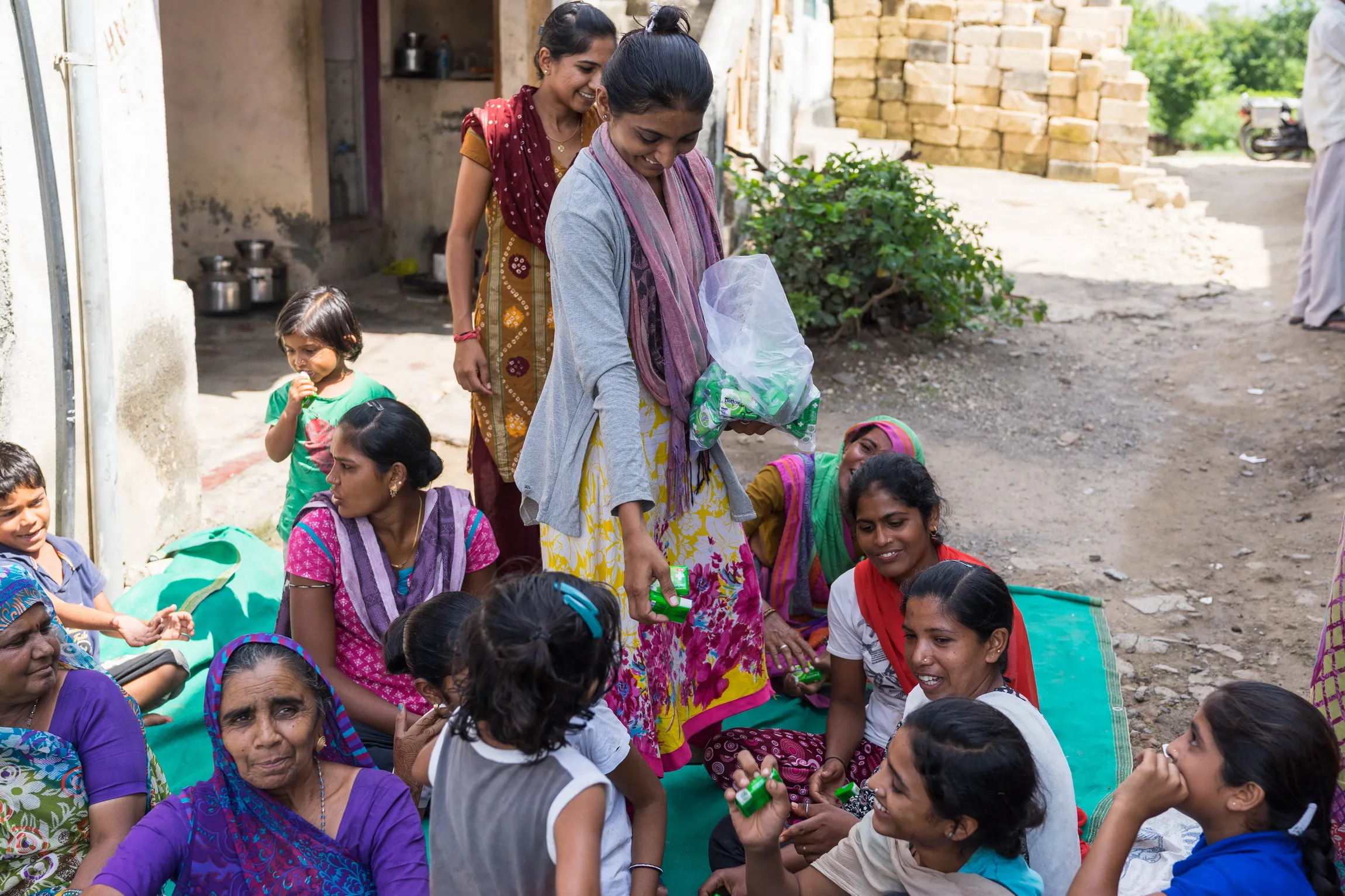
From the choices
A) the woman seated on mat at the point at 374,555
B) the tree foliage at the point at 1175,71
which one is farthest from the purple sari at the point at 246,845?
the tree foliage at the point at 1175,71

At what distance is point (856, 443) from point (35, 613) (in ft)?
7.04

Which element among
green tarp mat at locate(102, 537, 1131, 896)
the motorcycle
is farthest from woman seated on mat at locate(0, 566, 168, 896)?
the motorcycle

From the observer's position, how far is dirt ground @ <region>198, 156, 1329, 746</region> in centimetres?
446

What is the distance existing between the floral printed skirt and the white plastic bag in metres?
0.13

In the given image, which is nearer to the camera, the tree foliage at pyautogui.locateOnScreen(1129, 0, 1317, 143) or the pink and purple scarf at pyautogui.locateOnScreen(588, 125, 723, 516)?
the pink and purple scarf at pyautogui.locateOnScreen(588, 125, 723, 516)

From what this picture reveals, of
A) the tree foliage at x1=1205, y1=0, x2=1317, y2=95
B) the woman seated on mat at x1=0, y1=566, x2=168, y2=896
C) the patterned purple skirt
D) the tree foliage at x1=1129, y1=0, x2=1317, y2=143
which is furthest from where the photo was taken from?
the tree foliage at x1=1205, y1=0, x2=1317, y2=95

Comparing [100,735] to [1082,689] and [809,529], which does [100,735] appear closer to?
[809,529]

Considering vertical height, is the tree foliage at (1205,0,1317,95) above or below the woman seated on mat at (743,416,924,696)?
above

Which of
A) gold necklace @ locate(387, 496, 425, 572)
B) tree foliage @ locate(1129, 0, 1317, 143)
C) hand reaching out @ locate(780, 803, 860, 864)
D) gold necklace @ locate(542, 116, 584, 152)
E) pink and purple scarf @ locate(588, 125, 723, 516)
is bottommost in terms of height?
hand reaching out @ locate(780, 803, 860, 864)

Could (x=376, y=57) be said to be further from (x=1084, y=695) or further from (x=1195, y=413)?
(x=1084, y=695)

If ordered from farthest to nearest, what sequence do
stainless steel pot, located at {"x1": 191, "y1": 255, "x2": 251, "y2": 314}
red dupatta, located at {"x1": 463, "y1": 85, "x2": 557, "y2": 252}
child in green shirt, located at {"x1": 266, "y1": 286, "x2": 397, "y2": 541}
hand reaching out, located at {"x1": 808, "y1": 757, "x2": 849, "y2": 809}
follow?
1. stainless steel pot, located at {"x1": 191, "y1": 255, "x2": 251, "y2": 314}
2. child in green shirt, located at {"x1": 266, "y1": 286, "x2": 397, "y2": 541}
3. red dupatta, located at {"x1": 463, "y1": 85, "x2": 557, "y2": 252}
4. hand reaching out, located at {"x1": 808, "y1": 757, "x2": 849, "y2": 809}

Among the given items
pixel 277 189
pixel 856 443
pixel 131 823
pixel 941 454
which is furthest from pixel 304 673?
pixel 277 189

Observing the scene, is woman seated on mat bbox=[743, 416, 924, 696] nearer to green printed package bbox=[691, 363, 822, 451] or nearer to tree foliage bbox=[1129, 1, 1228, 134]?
green printed package bbox=[691, 363, 822, 451]

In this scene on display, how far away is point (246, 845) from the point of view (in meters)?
2.21
